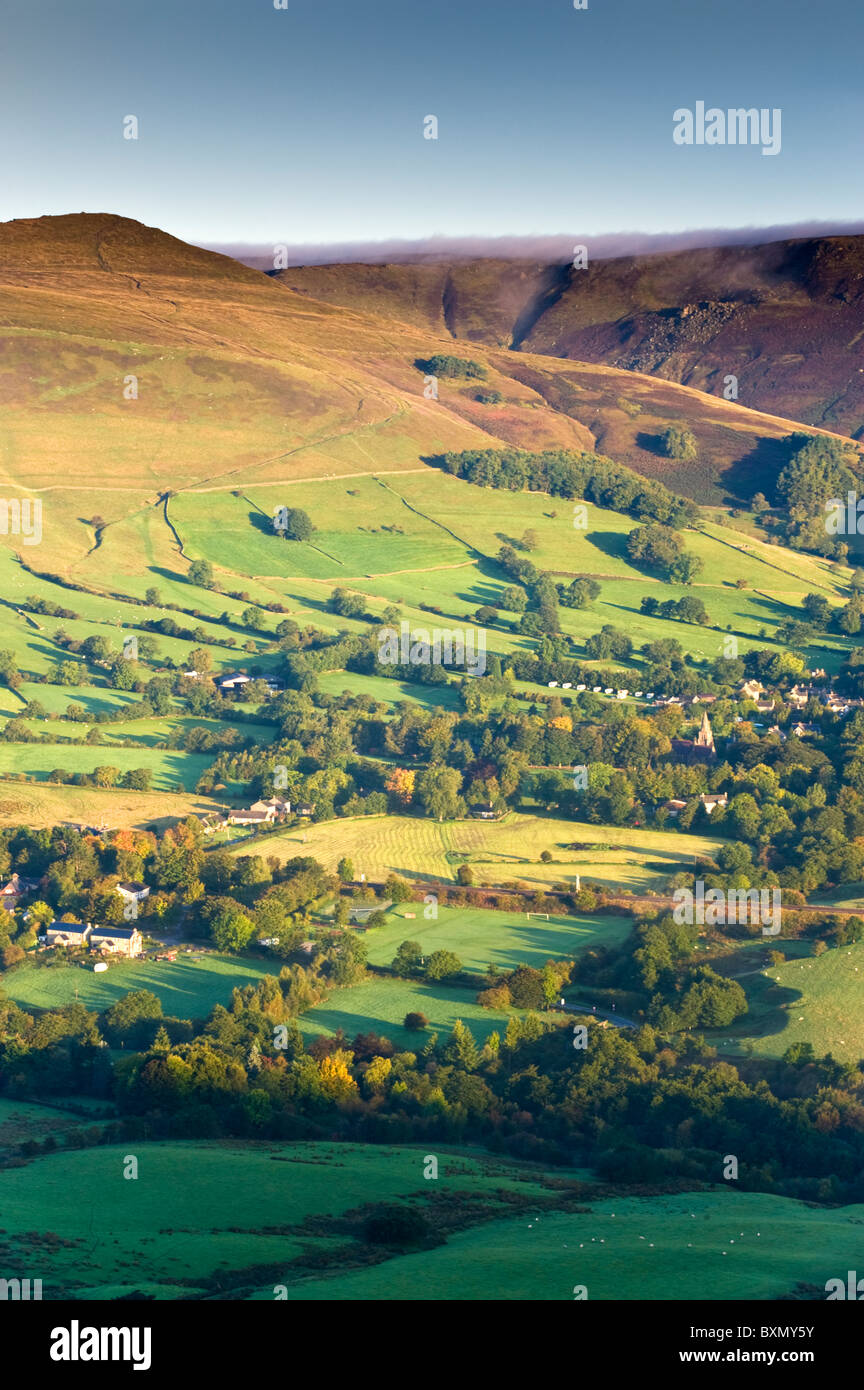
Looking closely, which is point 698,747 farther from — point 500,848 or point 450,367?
point 450,367

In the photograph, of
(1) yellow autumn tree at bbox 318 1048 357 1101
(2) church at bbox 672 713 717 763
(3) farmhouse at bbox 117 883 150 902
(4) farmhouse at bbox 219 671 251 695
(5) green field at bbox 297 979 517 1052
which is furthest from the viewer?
(4) farmhouse at bbox 219 671 251 695

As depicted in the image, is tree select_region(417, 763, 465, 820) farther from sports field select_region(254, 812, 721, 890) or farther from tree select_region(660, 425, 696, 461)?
tree select_region(660, 425, 696, 461)

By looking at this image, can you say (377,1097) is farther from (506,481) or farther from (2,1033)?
(506,481)

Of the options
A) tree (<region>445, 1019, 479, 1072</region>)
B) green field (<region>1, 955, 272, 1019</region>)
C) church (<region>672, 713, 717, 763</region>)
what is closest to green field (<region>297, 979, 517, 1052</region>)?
tree (<region>445, 1019, 479, 1072</region>)

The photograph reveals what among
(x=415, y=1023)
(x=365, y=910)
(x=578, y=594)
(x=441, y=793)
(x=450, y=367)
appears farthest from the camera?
(x=450, y=367)

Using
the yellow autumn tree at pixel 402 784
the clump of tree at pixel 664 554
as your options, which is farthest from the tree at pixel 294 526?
the yellow autumn tree at pixel 402 784

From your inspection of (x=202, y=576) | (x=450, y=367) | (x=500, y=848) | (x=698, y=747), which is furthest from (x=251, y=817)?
(x=450, y=367)
